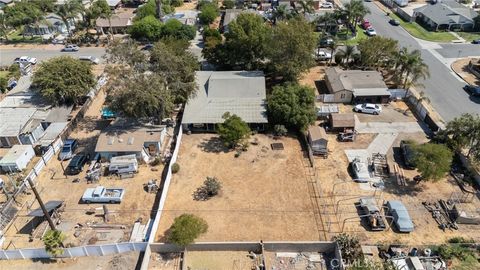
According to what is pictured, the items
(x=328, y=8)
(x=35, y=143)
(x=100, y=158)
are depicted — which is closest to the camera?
(x=100, y=158)

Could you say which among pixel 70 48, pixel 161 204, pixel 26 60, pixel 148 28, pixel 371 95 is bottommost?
pixel 161 204

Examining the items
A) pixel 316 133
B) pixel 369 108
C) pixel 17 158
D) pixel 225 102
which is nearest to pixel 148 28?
pixel 225 102

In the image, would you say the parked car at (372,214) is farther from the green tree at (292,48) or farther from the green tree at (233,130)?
the green tree at (292,48)

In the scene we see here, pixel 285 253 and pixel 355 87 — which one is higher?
pixel 355 87

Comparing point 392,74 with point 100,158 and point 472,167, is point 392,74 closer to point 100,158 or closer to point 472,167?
point 472,167

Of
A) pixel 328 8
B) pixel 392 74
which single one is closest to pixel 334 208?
pixel 392 74

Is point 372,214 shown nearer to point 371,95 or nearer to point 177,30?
point 371,95

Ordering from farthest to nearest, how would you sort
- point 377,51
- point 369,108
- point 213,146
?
point 377,51 → point 369,108 → point 213,146

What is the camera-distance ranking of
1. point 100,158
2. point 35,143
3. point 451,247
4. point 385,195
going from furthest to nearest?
point 35,143 → point 100,158 → point 385,195 → point 451,247
